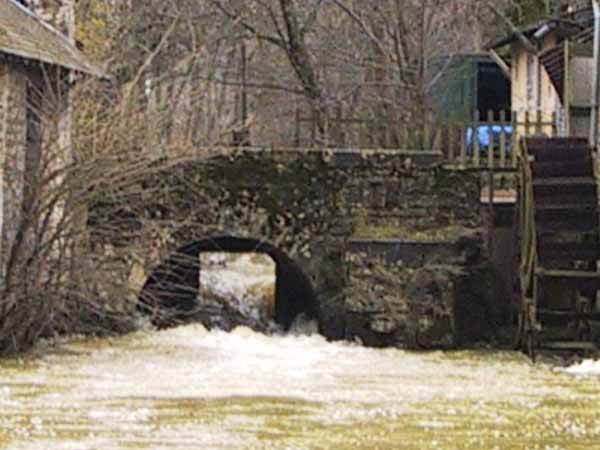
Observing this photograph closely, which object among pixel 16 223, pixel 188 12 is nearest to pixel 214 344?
pixel 16 223

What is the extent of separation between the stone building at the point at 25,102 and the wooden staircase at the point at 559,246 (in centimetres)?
622

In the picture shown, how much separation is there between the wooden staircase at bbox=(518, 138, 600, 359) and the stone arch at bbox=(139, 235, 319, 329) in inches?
155

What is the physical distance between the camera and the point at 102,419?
13172 millimetres

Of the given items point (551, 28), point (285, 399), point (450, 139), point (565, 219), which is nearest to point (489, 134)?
point (450, 139)

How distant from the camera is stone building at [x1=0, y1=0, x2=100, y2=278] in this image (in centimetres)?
1833

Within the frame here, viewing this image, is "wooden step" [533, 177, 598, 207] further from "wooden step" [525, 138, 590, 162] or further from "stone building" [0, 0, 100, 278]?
"stone building" [0, 0, 100, 278]

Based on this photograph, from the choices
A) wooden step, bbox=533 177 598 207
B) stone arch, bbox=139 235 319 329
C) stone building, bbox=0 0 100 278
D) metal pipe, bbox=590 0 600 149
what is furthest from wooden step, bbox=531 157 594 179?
stone building, bbox=0 0 100 278

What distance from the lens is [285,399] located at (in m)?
14.6

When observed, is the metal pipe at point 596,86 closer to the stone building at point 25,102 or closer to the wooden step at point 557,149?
the wooden step at point 557,149

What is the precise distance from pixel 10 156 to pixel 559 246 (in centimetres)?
724

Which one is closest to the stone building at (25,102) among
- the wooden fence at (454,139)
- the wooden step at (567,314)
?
the wooden fence at (454,139)

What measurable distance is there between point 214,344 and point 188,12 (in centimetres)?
1041

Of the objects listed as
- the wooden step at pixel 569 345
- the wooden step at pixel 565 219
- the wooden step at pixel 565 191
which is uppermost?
the wooden step at pixel 565 191

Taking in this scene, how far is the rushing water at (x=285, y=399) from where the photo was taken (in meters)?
12.4
